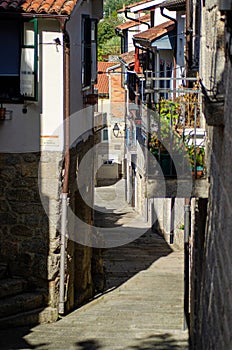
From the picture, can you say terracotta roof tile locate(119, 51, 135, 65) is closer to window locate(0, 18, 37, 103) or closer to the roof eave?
window locate(0, 18, 37, 103)

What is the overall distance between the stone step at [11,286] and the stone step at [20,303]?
3.5 inches

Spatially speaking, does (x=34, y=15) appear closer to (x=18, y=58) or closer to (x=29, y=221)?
(x=18, y=58)

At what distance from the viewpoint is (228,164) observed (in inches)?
241

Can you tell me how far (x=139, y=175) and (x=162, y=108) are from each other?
22444 mm

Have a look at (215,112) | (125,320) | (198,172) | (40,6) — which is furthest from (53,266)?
→ (215,112)

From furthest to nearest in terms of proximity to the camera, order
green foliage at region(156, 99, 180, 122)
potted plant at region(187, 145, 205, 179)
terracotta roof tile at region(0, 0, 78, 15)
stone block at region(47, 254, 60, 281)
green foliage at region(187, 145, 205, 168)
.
→ stone block at region(47, 254, 60, 281) → terracotta roof tile at region(0, 0, 78, 15) → green foliage at region(156, 99, 180, 122) → green foliage at region(187, 145, 205, 168) → potted plant at region(187, 145, 205, 179)

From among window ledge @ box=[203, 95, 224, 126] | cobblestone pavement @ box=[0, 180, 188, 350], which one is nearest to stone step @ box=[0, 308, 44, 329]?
cobblestone pavement @ box=[0, 180, 188, 350]

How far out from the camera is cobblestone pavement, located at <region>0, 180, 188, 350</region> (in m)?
13.0

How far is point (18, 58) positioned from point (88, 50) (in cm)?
350

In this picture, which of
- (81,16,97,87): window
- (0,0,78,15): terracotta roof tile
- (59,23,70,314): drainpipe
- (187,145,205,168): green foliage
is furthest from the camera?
(81,16,97,87): window

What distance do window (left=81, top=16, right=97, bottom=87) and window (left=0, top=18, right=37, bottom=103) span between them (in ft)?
8.26

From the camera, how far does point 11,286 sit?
1405cm

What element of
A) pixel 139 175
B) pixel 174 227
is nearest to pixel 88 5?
pixel 174 227

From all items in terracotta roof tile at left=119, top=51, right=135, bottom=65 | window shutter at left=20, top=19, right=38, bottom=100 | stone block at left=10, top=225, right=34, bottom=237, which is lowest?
stone block at left=10, top=225, right=34, bottom=237
